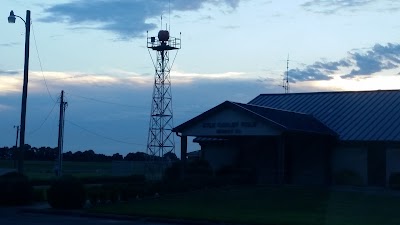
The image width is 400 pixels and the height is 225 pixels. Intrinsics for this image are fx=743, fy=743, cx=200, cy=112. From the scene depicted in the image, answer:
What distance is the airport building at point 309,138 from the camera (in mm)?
38094

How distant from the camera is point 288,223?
21.2 metres

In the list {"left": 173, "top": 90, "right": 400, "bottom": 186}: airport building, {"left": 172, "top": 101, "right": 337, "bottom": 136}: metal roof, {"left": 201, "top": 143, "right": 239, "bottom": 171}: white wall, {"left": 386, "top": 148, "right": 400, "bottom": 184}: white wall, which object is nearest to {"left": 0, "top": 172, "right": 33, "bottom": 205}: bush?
{"left": 173, "top": 90, "right": 400, "bottom": 186}: airport building

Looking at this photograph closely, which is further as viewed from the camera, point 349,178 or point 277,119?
point 349,178

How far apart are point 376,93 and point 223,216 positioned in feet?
84.4

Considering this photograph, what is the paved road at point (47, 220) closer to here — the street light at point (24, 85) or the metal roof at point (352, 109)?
the street light at point (24, 85)

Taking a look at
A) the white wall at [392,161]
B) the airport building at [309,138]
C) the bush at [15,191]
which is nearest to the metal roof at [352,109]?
the airport building at [309,138]

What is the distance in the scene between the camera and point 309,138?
41.3 meters

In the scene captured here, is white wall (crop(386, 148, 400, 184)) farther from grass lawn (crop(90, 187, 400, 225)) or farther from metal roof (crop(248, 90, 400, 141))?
grass lawn (crop(90, 187, 400, 225))

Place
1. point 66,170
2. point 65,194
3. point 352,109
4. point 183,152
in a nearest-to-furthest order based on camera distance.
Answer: point 65,194 < point 183,152 < point 352,109 < point 66,170

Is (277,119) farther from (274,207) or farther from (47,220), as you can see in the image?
(47,220)

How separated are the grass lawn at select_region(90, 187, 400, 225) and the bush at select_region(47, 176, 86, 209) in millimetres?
995

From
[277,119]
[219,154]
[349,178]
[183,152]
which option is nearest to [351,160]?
[349,178]

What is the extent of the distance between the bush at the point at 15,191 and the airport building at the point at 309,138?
10.9 metres

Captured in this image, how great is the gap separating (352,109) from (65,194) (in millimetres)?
22557
